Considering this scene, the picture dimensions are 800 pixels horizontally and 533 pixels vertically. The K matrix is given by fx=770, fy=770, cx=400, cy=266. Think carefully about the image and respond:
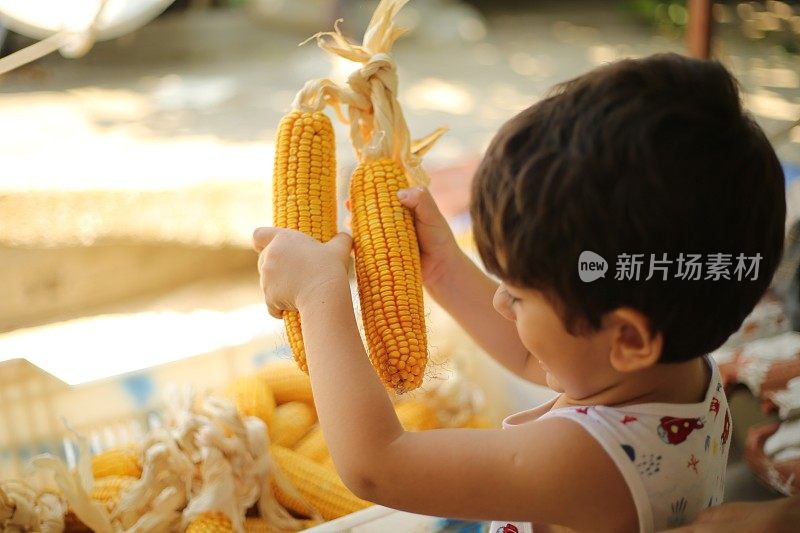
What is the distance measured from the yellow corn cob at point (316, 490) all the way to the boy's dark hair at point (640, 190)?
788mm

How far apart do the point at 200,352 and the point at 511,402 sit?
27.1 inches

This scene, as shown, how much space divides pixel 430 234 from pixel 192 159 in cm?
270

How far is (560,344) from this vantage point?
0.75 m

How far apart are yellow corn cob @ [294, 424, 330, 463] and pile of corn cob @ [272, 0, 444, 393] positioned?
65cm

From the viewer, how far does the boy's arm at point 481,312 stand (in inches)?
42.6

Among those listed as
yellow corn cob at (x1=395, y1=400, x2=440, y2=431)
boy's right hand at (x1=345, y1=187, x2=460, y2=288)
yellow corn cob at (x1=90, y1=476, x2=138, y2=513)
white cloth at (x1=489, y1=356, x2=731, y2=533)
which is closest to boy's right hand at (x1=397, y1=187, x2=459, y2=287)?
boy's right hand at (x1=345, y1=187, x2=460, y2=288)

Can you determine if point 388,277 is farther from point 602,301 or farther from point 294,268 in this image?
point 602,301

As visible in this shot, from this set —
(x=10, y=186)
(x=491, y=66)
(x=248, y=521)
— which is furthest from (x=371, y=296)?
(x=491, y=66)

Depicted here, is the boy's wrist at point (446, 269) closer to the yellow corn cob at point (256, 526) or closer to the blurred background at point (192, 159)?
the blurred background at point (192, 159)

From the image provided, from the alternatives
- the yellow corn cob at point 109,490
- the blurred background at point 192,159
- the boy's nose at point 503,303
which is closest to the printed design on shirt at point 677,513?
the boy's nose at point 503,303

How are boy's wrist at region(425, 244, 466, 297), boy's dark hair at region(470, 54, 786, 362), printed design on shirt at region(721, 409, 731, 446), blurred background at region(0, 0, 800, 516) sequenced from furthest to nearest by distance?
blurred background at region(0, 0, 800, 516)
boy's wrist at region(425, 244, 466, 297)
printed design on shirt at region(721, 409, 731, 446)
boy's dark hair at region(470, 54, 786, 362)

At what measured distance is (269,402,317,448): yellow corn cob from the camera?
158 centimetres

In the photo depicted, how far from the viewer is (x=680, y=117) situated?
66cm

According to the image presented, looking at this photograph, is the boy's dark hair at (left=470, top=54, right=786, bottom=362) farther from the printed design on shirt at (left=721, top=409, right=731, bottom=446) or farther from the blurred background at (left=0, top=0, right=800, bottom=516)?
the blurred background at (left=0, top=0, right=800, bottom=516)
